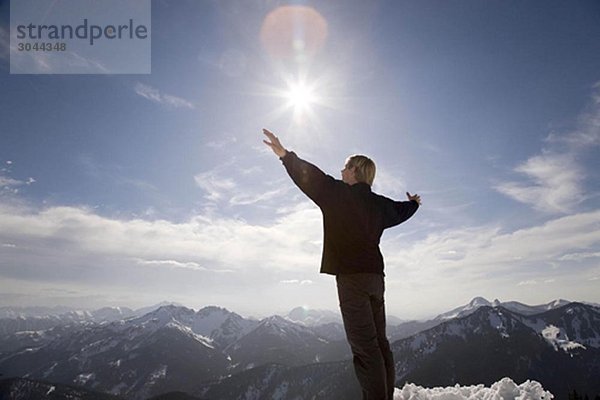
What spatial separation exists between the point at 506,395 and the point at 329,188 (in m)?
8.47

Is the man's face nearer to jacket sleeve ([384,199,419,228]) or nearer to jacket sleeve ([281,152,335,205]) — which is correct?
jacket sleeve ([281,152,335,205])

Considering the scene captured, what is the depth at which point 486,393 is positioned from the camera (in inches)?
393

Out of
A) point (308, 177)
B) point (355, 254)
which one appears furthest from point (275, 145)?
point (355, 254)

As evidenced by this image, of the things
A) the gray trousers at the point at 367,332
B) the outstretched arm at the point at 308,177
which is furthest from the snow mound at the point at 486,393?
the outstretched arm at the point at 308,177

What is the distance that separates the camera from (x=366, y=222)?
552 cm

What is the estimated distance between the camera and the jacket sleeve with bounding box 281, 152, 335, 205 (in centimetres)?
538

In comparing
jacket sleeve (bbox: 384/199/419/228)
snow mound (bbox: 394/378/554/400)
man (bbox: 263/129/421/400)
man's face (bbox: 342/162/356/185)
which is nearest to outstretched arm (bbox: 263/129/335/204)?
man (bbox: 263/129/421/400)

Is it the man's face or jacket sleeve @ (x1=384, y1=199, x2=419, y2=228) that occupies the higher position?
the man's face

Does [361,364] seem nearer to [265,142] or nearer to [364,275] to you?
[364,275]

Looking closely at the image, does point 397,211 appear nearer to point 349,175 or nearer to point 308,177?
point 349,175

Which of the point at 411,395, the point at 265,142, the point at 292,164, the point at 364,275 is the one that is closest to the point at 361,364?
the point at 364,275

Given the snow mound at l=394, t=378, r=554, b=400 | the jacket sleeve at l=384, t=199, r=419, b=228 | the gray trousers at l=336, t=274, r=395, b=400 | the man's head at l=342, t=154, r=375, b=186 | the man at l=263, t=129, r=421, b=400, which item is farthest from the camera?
the snow mound at l=394, t=378, r=554, b=400

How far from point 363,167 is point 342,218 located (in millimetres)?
987

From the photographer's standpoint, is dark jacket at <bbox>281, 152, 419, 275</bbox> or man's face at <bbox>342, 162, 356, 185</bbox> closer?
dark jacket at <bbox>281, 152, 419, 275</bbox>
